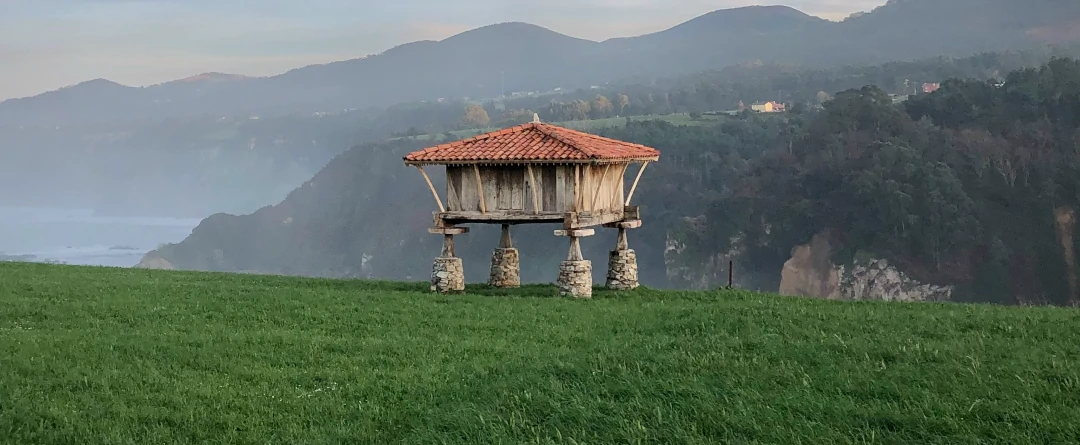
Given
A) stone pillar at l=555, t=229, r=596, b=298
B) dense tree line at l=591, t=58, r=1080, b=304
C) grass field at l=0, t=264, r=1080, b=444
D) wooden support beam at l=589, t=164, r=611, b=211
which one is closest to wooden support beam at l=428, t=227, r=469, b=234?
stone pillar at l=555, t=229, r=596, b=298

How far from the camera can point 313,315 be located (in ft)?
58.8

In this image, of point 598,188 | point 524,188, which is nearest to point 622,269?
point 598,188

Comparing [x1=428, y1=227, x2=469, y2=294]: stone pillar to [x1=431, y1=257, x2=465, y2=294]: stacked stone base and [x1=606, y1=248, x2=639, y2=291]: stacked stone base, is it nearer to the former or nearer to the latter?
[x1=431, y1=257, x2=465, y2=294]: stacked stone base

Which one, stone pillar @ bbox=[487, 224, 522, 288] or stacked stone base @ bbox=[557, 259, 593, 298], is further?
stone pillar @ bbox=[487, 224, 522, 288]

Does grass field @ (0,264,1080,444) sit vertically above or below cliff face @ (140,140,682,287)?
above

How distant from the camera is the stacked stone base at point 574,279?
865 inches

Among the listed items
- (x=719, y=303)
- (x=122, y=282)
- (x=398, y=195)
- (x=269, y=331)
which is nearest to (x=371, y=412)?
(x=269, y=331)

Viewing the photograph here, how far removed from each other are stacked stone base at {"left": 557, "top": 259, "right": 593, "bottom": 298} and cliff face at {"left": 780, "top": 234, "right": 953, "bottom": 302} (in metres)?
51.3

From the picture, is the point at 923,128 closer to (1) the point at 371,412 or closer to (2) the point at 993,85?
(2) the point at 993,85

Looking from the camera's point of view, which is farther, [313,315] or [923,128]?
[923,128]

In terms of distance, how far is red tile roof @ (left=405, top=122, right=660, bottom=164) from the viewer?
21688 mm

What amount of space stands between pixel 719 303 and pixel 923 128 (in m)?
68.3

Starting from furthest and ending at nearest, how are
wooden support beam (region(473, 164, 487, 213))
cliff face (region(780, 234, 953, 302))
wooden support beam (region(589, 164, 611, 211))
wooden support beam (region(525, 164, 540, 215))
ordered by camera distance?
cliff face (region(780, 234, 953, 302))
wooden support beam (region(589, 164, 611, 211))
wooden support beam (region(473, 164, 487, 213))
wooden support beam (region(525, 164, 540, 215))

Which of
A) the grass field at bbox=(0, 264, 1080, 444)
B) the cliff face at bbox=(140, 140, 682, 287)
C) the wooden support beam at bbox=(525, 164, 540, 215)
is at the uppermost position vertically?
the wooden support beam at bbox=(525, 164, 540, 215)
